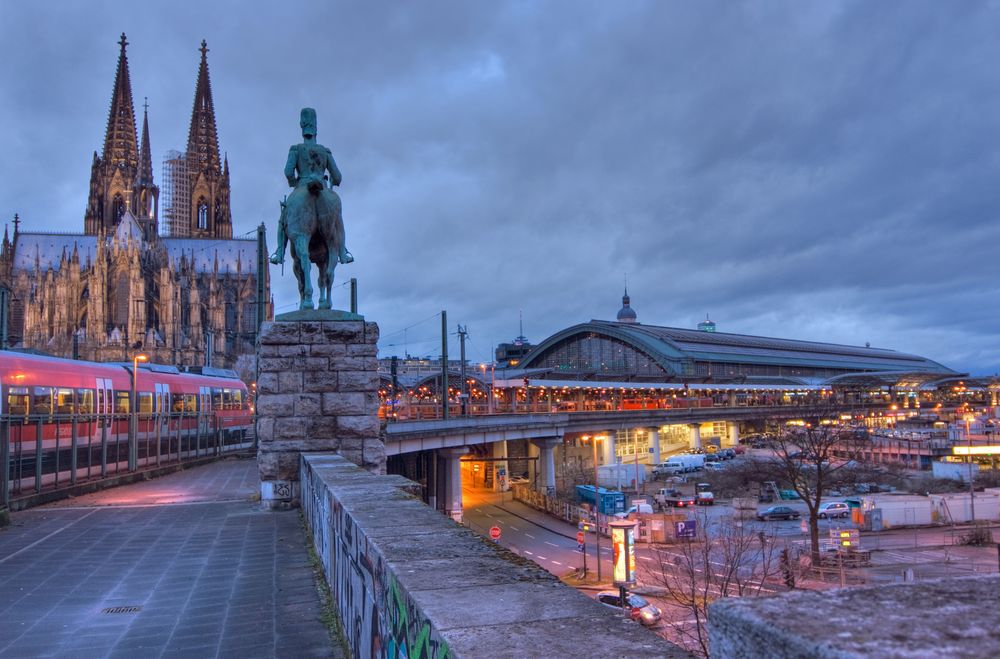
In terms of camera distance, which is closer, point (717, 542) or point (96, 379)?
point (96, 379)

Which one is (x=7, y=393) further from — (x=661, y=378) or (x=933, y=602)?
(x=661, y=378)

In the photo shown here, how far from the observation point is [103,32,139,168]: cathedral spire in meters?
133

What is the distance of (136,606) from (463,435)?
37658 millimetres

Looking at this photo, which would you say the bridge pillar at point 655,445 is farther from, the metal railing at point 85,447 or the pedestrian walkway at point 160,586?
the pedestrian walkway at point 160,586

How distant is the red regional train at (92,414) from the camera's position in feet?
56.3

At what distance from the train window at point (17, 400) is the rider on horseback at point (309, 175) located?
1374cm

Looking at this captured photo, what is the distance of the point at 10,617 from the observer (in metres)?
6.67

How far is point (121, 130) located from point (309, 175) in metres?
143

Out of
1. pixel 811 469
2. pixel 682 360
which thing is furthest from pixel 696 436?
pixel 811 469

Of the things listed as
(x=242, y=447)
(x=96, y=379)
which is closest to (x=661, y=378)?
(x=242, y=447)

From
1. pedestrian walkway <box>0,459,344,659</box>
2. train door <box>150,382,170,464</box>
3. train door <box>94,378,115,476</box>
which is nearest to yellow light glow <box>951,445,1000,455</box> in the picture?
train door <box>150,382,170,464</box>

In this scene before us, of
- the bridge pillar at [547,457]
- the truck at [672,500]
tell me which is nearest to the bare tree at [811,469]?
the truck at [672,500]

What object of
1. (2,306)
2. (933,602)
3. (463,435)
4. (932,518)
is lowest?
(932,518)

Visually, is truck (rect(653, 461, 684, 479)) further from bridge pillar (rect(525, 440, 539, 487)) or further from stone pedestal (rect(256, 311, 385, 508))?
stone pedestal (rect(256, 311, 385, 508))
